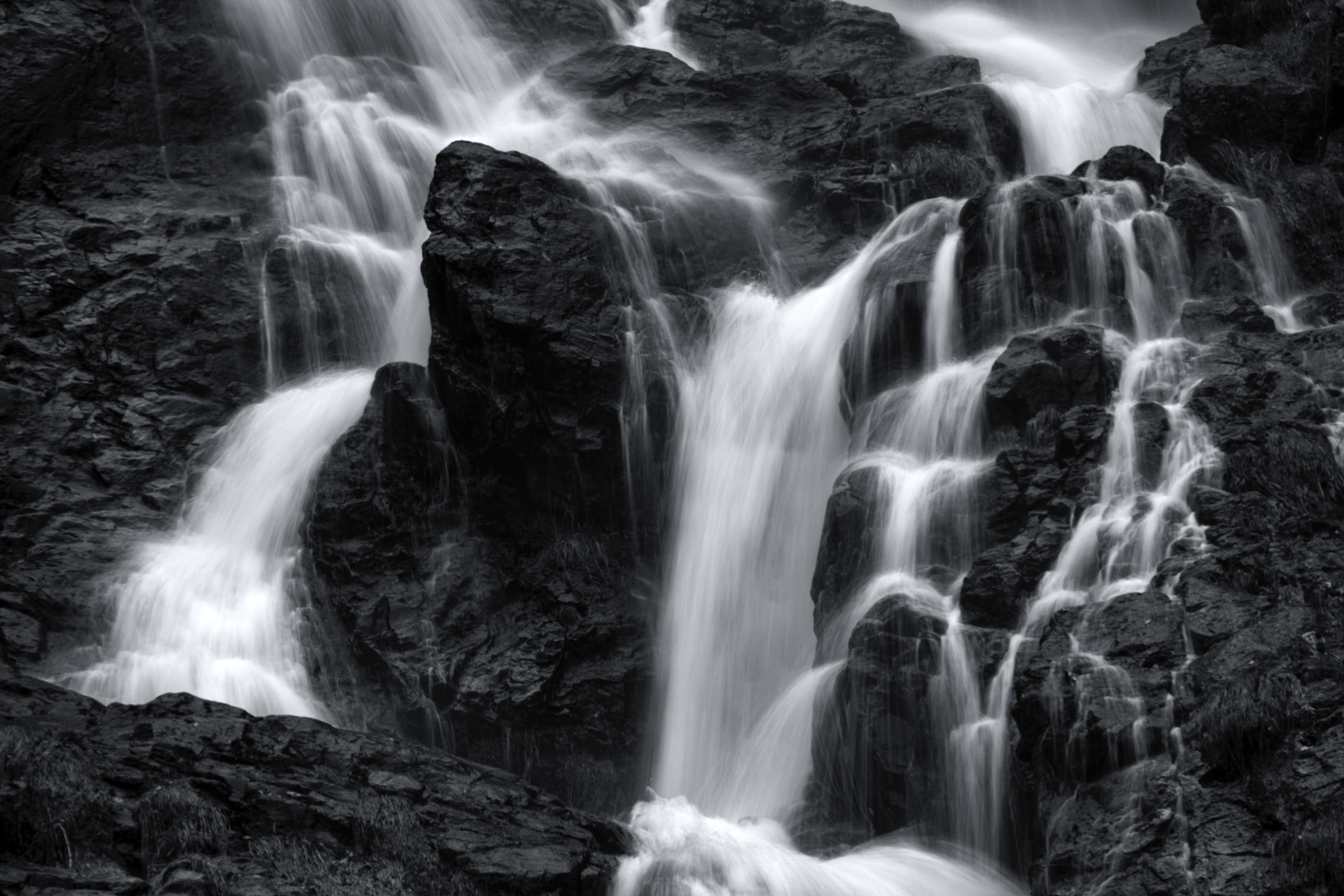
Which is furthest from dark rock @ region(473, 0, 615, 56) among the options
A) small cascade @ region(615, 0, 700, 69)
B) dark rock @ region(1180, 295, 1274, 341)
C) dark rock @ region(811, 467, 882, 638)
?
dark rock @ region(1180, 295, 1274, 341)

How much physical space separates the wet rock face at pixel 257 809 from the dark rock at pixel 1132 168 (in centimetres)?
1203

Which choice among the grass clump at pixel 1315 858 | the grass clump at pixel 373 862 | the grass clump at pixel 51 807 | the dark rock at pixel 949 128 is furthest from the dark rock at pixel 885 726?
the dark rock at pixel 949 128

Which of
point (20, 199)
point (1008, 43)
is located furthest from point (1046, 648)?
point (1008, 43)

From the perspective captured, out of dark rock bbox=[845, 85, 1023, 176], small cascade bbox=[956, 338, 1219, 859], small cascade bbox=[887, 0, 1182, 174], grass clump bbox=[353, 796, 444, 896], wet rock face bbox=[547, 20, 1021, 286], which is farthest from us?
small cascade bbox=[887, 0, 1182, 174]

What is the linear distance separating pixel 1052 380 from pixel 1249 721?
19.0 ft

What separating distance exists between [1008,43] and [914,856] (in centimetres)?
2378

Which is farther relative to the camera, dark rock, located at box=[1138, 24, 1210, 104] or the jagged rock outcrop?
dark rock, located at box=[1138, 24, 1210, 104]

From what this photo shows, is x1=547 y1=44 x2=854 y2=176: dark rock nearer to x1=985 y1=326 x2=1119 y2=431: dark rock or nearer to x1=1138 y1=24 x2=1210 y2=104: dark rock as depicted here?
x1=1138 y1=24 x2=1210 y2=104: dark rock

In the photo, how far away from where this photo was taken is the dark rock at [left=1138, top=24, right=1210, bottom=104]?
24953mm

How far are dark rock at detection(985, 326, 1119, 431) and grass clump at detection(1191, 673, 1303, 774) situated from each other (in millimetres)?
5193

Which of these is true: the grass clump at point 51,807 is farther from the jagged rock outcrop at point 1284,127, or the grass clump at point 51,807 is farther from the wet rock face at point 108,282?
the jagged rock outcrop at point 1284,127

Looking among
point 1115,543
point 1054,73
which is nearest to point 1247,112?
point 1115,543

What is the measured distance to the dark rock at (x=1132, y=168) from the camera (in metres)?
19.0

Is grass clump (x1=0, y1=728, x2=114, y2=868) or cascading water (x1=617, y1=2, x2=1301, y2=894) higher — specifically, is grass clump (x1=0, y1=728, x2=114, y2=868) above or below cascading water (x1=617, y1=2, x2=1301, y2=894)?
below
